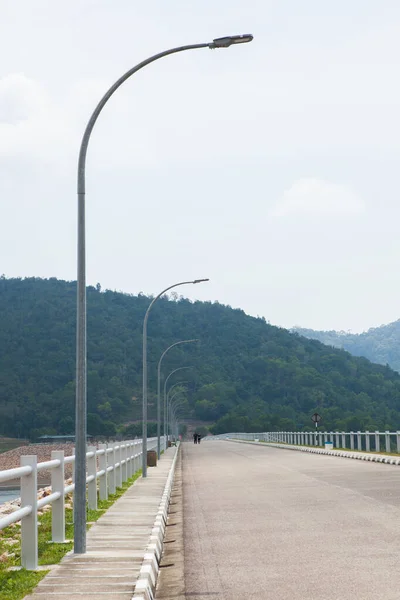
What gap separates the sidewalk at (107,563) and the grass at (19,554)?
0.44ft

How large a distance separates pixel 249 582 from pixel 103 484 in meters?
10.8

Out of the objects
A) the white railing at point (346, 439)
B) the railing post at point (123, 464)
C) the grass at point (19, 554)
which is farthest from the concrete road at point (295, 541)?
the white railing at point (346, 439)

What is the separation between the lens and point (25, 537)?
35.1 ft

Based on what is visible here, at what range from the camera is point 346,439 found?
54000mm

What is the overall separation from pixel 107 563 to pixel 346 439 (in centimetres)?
4399

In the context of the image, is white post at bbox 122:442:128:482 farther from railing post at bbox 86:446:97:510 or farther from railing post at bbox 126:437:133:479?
railing post at bbox 86:446:97:510

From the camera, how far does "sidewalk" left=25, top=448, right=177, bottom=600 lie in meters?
9.12

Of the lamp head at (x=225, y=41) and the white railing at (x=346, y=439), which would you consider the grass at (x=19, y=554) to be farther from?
the white railing at (x=346, y=439)

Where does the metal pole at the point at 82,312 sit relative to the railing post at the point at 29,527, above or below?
above

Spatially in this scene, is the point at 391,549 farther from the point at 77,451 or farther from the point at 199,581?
the point at 77,451

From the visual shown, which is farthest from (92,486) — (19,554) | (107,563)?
(107,563)

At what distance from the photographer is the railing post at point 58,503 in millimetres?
12891

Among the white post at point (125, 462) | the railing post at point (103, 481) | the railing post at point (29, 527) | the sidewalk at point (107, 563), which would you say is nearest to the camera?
the sidewalk at point (107, 563)

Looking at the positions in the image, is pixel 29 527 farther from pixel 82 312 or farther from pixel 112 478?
pixel 112 478
